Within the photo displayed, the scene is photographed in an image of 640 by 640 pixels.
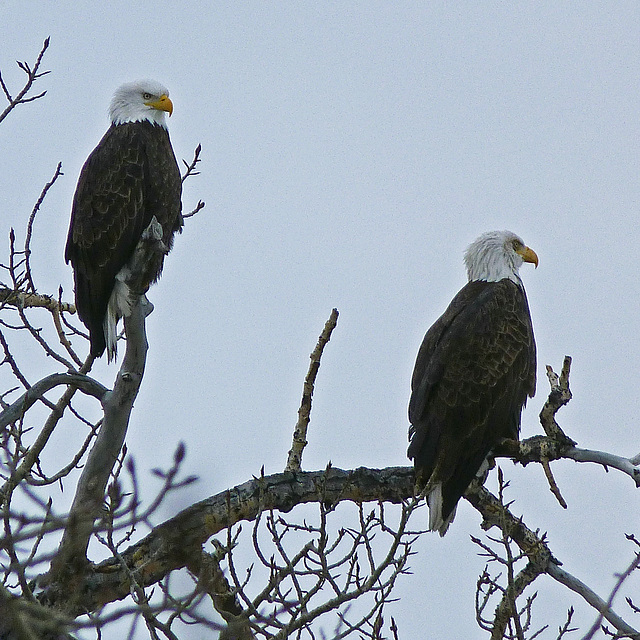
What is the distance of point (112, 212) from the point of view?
18.4 ft

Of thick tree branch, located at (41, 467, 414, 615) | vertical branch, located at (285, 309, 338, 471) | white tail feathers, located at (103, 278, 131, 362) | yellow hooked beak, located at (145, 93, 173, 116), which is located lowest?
thick tree branch, located at (41, 467, 414, 615)

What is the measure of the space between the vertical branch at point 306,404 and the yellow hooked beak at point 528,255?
2.40m

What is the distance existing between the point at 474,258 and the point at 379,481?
2.38m

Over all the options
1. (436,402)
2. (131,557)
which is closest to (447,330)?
(436,402)

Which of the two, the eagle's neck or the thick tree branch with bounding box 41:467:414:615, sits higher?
the eagle's neck

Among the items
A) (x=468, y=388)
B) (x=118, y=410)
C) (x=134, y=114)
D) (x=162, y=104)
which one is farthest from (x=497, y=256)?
(x=118, y=410)

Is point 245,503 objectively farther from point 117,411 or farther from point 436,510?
point 436,510

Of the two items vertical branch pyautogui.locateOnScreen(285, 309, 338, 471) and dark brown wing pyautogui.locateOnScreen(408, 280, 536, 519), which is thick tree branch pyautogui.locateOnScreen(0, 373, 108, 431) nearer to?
vertical branch pyautogui.locateOnScreen(285, 309, 338, 471)

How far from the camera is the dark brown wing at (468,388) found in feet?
17.2

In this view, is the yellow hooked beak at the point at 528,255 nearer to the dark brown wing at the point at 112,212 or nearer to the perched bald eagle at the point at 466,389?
the perched bald eagle at the point at 466,389

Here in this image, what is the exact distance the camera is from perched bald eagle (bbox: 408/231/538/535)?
5.23 m

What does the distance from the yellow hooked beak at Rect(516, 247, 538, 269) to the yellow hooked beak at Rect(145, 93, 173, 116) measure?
236cm

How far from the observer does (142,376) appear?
13.8ft

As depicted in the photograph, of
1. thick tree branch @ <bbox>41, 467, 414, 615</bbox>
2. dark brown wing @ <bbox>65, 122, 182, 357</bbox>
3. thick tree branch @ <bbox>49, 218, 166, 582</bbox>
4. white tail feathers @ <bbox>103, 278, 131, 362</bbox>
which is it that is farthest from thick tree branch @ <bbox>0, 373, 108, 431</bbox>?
dark brown wing @ <bbox>65, 122, 182, 357</bbox>
